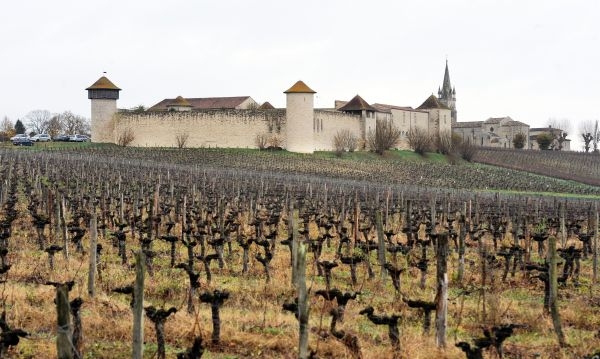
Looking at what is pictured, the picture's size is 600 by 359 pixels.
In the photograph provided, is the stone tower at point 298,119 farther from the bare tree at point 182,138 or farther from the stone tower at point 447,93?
the stone tower at point 447,93

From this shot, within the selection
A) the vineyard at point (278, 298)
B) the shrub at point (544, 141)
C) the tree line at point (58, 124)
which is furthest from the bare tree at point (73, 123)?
the vineyard at point (278, 298)

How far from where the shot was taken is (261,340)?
9.77 meters

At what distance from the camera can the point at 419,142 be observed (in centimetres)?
7600

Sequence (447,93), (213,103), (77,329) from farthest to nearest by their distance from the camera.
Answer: (447,93) → (213,103) → (77,329)

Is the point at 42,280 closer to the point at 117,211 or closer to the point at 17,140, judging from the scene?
the point at 117,211

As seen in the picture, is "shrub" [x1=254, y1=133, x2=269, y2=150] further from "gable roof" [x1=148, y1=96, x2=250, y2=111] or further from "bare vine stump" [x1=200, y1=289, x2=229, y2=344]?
"bare vine stump" [x1=200, y1=289, x2=229, y2=344]

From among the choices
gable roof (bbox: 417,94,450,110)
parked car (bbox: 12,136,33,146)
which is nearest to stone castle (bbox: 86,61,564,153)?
parked car (bbox: 12,136,33,146)

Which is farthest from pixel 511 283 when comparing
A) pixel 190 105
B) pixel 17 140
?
pixel 190 105

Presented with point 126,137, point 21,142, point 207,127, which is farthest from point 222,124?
point 21,142

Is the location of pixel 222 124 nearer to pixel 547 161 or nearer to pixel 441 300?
pixel 547 161

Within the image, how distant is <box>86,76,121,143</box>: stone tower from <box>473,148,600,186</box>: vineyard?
35.6 m

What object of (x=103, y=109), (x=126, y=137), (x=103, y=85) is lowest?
(x=126, y=137)

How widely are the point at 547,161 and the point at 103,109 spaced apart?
4379cm

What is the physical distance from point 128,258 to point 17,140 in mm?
46814
